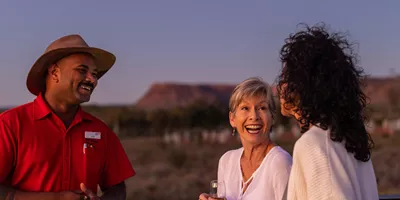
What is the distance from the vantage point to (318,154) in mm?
2404

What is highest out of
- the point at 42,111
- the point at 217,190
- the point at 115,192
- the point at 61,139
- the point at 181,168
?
the point at 42,111

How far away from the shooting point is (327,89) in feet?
8.09

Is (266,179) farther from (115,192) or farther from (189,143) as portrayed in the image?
(189,143)

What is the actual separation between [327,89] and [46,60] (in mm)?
2010

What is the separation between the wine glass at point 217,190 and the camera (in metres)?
3.28

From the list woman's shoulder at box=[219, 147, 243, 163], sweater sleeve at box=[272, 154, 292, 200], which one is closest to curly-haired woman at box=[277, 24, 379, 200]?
sweater sleeve at box=[272, 154, 292, 200]

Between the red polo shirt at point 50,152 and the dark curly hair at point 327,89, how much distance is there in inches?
62.8

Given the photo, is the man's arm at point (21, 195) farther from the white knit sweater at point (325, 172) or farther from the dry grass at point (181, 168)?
the dry grass at point (181, 168)

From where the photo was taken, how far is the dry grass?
1894 centimetres

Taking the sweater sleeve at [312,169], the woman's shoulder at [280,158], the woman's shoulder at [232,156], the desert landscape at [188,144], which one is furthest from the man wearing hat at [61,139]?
the desert landscape at [188,144]

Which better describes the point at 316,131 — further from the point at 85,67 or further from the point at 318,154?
the point at 85,67

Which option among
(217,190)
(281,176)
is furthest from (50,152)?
(281,176)

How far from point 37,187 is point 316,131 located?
1.84 meters

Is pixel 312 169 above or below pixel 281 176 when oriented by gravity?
above
